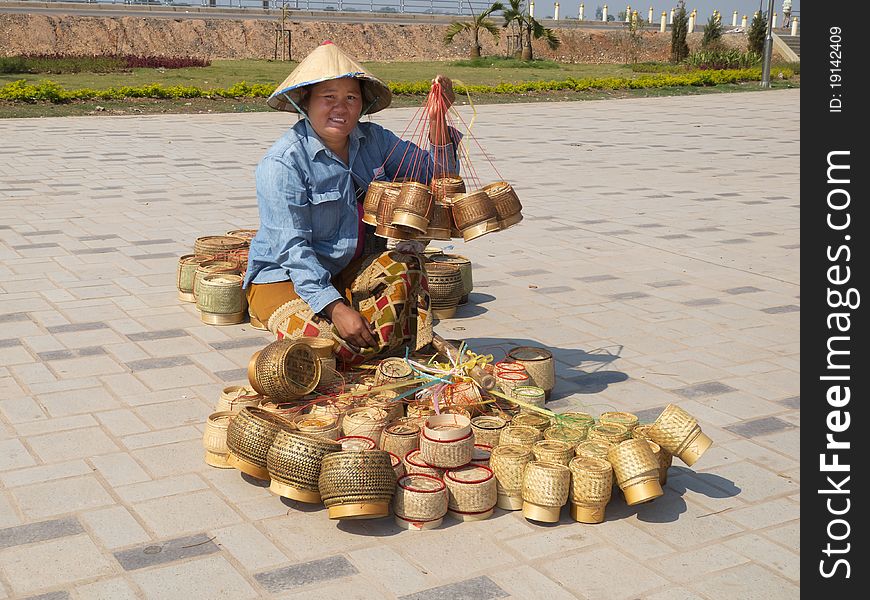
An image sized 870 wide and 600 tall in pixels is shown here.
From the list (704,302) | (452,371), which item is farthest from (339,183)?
(704,302)

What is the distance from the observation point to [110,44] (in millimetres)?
39375

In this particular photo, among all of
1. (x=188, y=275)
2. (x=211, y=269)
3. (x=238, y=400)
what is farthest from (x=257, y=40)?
(x=238, y=400)

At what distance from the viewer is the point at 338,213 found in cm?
457

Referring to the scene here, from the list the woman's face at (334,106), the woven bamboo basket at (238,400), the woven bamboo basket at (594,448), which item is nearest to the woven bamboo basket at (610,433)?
the woven bamboo basket at (594,448)

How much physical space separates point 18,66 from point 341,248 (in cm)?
2437

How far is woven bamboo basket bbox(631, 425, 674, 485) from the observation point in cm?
358

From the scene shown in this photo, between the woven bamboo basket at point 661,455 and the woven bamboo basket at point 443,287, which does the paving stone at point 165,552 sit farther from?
the woven bamboo basket at point 443,287

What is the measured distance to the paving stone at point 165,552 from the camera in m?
3.13

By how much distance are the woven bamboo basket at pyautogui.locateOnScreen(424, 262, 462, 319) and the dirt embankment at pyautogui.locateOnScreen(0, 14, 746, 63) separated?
32358 mm

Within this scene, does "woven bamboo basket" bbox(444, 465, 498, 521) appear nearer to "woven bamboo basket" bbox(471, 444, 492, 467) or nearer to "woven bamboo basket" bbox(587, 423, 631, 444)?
"woven bamboo basket" bbox(471, 444, 492, 467)

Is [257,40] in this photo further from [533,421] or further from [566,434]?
[566,434]

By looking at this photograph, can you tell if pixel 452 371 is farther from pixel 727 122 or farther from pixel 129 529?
pixel 727 122

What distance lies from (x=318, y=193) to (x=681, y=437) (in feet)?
6.17

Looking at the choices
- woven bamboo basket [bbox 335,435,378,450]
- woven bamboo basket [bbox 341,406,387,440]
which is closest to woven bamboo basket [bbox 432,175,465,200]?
woven bamboo basket [bbox 341,406,387,440]
